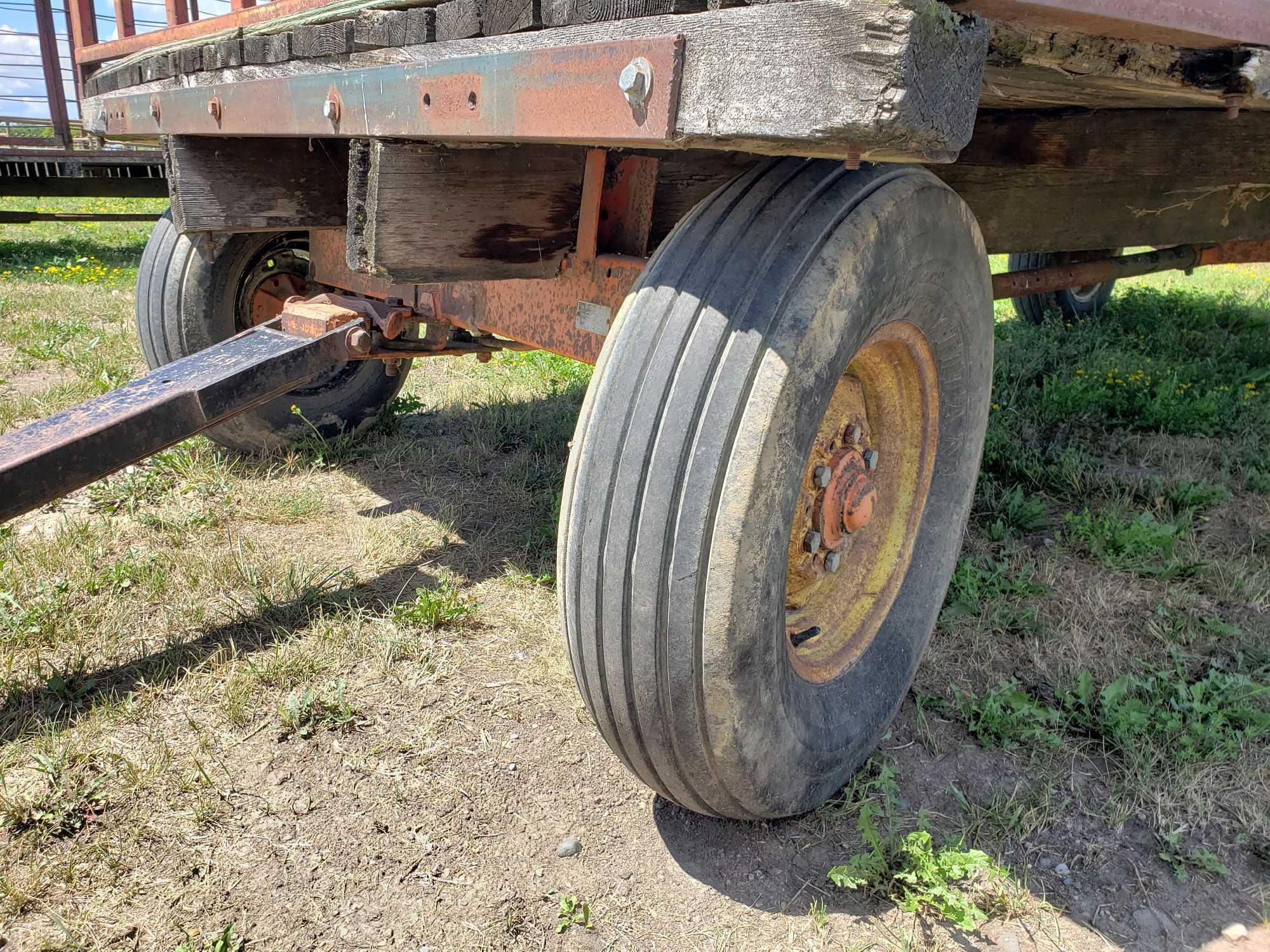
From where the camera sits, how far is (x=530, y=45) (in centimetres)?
135

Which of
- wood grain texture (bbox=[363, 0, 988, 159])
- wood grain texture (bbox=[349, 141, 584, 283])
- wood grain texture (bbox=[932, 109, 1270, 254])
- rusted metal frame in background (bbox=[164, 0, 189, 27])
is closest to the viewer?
wood grain texture (bbox=[363, 0, 988, 159])

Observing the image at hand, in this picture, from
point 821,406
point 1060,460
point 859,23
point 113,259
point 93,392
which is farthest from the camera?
point 113,259

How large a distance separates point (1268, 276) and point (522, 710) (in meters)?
→ 8.52

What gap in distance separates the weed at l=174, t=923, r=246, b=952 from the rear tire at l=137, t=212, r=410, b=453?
5.93 ft

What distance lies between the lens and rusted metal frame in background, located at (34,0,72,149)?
26.7ft

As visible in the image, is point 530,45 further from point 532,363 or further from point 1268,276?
point 1268,276

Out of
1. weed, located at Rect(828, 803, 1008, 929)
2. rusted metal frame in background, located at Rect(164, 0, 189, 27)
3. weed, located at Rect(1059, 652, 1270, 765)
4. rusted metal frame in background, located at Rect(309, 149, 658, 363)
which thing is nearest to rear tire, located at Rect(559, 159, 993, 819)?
weed, located at Rect(828, 803, 1008, 929)

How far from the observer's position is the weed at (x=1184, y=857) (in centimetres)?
180

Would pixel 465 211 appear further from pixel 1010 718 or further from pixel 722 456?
pixel 1010 718

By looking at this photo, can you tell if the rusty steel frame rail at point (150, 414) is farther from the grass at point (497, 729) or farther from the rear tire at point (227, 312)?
the rear tire at point (227, 312)

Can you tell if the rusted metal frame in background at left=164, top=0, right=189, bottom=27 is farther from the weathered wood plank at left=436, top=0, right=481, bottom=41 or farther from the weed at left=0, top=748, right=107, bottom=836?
the weed at left=0, top=748, right=107, bottom=836

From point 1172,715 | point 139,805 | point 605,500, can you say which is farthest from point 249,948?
point 1172,715

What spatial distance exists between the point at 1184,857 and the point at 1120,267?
277cm

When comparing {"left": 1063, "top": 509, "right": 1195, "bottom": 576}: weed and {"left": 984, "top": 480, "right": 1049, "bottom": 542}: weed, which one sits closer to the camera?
{"left": 1063, "top": 509, "right": 1195, "bottom": 576}: weed
